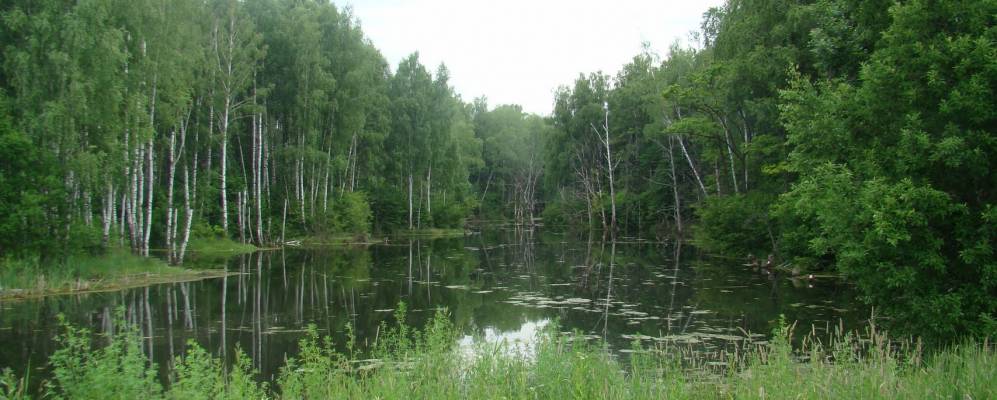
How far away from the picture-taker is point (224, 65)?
111ft

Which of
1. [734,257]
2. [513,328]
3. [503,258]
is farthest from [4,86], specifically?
[734,257]

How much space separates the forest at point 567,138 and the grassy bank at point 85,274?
0.41 meters

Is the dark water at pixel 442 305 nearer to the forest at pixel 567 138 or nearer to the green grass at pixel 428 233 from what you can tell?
the forest at pixel 567 138

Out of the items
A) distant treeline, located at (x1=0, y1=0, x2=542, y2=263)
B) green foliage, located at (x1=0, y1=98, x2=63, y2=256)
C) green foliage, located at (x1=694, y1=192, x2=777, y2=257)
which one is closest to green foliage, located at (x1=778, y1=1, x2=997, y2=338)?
green foliage, located at (x1=694, y1=192, x2=777, y2=257)

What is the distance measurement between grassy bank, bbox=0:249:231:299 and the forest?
41cm

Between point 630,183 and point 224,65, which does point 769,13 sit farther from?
point 630,183

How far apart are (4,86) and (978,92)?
25002 millimetres

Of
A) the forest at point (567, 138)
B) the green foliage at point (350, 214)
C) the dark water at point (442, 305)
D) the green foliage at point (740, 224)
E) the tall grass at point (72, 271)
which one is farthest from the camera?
the green foliage at point (350, 214)

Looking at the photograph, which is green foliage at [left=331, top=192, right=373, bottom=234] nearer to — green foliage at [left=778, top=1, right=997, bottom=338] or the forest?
the forest

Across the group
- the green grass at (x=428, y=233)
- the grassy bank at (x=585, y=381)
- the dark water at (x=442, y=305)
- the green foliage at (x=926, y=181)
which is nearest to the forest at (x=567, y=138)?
the green foliage at (x=926, y=181)

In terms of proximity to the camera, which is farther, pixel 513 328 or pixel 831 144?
pixel 513 328

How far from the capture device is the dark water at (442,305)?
1305 cm

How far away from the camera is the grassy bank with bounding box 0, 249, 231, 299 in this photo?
1770 cm

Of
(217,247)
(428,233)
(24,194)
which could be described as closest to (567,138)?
(428,233)
